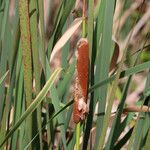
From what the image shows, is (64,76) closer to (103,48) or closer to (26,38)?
(103,48)

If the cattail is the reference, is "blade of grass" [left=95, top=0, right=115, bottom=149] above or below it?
above

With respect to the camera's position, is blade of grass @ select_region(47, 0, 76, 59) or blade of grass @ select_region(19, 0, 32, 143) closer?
blade of grass @ select_region(19, 0, 32, 143)

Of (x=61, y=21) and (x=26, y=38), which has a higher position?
(x=61, y=21)

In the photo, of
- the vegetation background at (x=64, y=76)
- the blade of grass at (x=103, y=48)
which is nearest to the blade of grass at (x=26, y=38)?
the vegetation background at (x=64, y=76)

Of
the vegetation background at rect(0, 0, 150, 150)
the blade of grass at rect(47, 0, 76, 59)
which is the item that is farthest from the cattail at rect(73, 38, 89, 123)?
the blade of grass at rect(47, 0, 76, 59)

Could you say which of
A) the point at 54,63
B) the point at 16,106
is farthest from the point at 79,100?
the point at 54,63

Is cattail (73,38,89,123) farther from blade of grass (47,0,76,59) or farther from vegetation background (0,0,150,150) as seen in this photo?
blade of grass (47,0,76,59)

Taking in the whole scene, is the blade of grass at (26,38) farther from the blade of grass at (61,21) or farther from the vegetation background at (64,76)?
the blade of grass at (61,21)

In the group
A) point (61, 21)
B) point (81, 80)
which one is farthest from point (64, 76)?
point (81, 80)

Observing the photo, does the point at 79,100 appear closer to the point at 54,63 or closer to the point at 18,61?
the point at 18,61
